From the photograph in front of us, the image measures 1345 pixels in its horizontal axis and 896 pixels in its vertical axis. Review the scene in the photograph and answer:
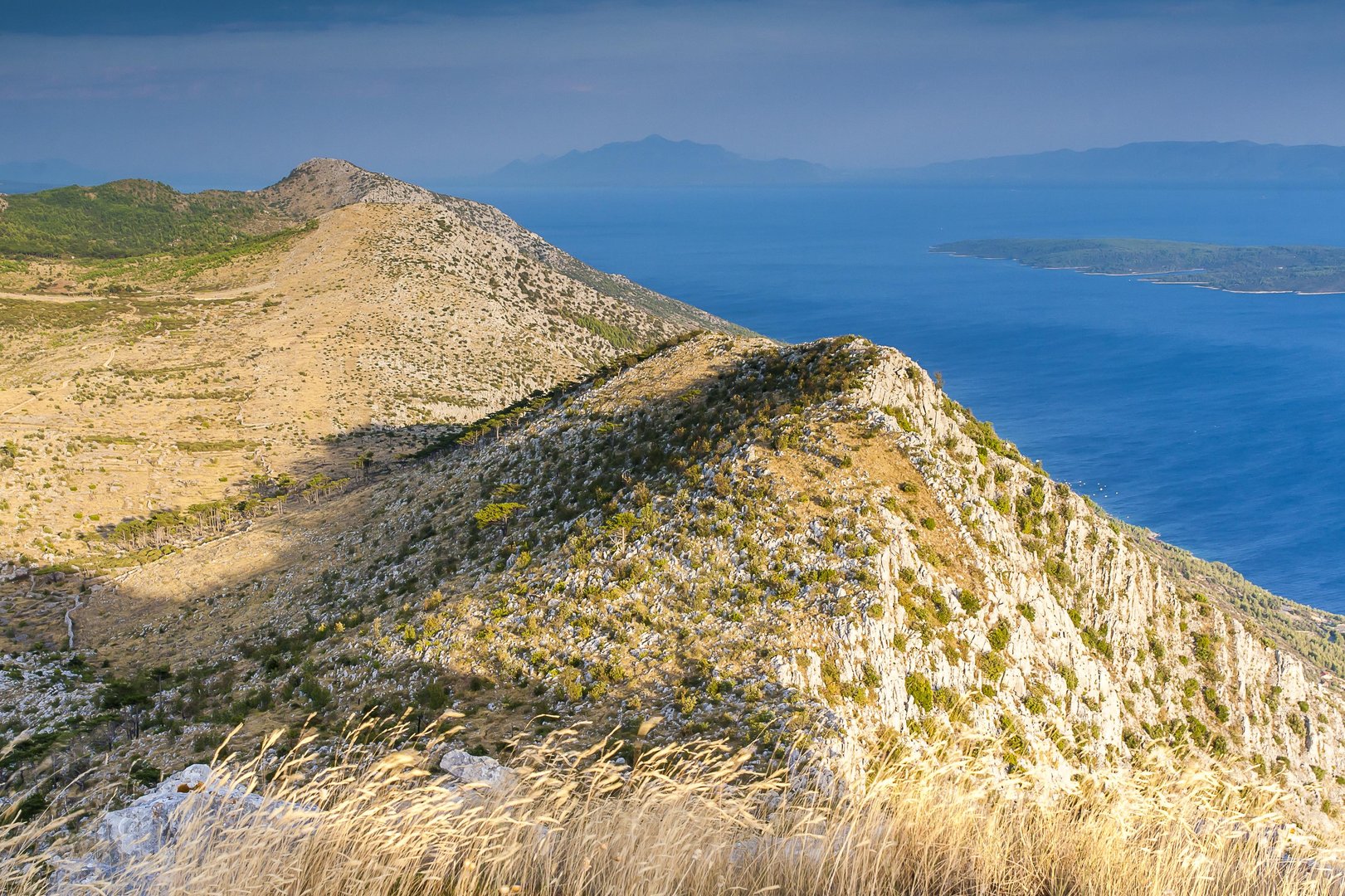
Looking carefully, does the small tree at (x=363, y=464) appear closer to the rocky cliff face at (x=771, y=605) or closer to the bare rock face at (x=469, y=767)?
the rocky cliff face at (x=771, y=605)

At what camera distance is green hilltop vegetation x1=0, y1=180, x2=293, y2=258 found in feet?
520

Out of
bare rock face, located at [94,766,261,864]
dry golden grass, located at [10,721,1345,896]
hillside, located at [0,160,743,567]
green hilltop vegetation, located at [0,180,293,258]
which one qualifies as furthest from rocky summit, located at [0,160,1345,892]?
green hilltop vegetation, located at [0,180,293,258]

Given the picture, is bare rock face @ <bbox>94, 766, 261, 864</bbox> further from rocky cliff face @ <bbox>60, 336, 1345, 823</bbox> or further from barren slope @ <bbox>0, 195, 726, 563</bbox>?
barren slope @ <bbox>0, 195, 726, 563</bbox>

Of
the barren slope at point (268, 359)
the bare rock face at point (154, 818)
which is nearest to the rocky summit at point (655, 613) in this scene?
the bare rock face at point (154, 818)

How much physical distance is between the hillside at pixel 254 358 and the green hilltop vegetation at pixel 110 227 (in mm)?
23689

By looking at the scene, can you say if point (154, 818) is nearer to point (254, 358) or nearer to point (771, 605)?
point (771, 605)

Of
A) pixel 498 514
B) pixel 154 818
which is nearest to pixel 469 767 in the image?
pixel 154 818

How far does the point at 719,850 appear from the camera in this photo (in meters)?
5.80

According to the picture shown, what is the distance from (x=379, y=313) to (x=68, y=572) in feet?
204

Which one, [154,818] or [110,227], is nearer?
[154,818]

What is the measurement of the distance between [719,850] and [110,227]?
760 ft

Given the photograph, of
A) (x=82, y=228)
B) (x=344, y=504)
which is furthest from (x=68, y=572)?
(x=82, y=228)

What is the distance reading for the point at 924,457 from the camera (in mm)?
25422

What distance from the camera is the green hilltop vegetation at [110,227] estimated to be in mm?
158375
